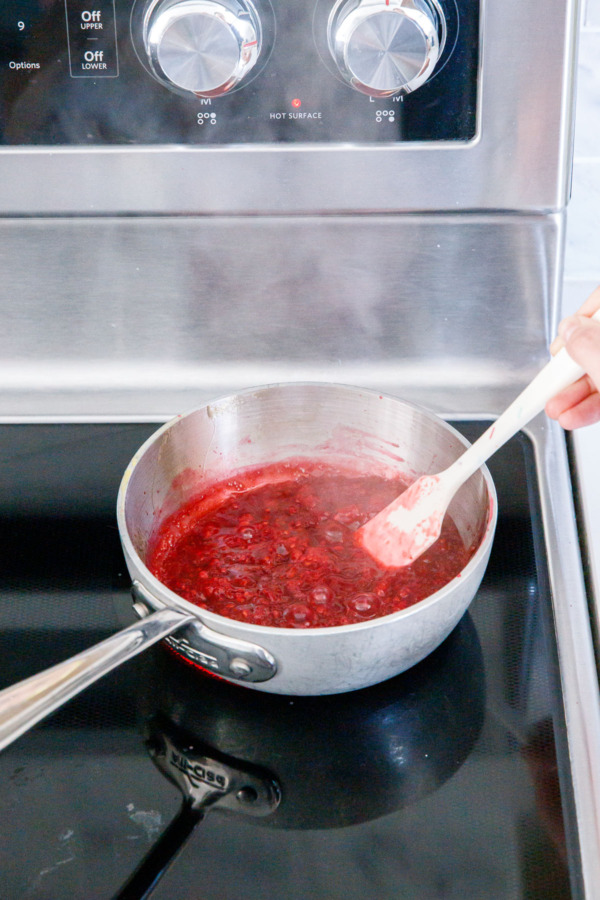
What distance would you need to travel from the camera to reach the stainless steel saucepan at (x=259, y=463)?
0.45 m

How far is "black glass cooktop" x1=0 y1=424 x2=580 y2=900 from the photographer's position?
0.42 metres

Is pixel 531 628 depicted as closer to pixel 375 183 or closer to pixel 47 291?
pixel 375 183

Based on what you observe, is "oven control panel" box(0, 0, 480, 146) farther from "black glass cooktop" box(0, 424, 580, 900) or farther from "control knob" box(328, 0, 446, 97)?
"black glass cooktop" box(0, 424, 580, 900)

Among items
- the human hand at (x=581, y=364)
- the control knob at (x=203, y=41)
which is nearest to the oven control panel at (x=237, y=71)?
the control knob at (x=203, y=41)

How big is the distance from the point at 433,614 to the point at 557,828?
13cm

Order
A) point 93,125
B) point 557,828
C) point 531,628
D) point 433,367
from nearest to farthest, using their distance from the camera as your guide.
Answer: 1. point 557,828
2. point 531,628
3. point 93,125
4. point 433,367

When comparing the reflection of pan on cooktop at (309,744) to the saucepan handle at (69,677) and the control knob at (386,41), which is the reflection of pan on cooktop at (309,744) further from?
the control knob at (386,41)

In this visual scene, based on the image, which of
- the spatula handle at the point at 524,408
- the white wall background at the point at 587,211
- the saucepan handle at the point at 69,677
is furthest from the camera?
the white wall background at the point at 587,211

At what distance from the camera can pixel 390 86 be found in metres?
0.61

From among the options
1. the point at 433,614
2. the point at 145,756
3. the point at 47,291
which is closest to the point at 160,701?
the point at 145,756

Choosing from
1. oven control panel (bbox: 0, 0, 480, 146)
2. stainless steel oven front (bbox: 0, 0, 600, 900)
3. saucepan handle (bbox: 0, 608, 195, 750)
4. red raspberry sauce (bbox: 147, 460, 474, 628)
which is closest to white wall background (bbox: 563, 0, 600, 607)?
stainless steel oven front (bbox: 0, 0, 600, 900)

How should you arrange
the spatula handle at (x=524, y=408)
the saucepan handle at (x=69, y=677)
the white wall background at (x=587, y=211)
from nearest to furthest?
1. the saucepan handle at (x=69, y=677)
2. the spatula handle at (x=524, y=408)
3. the white wall background at (x=587, y=211)

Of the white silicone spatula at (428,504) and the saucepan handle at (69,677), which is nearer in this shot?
the saucepan handle at (69,677)

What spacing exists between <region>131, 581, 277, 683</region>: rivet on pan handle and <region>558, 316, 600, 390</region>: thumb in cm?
25
